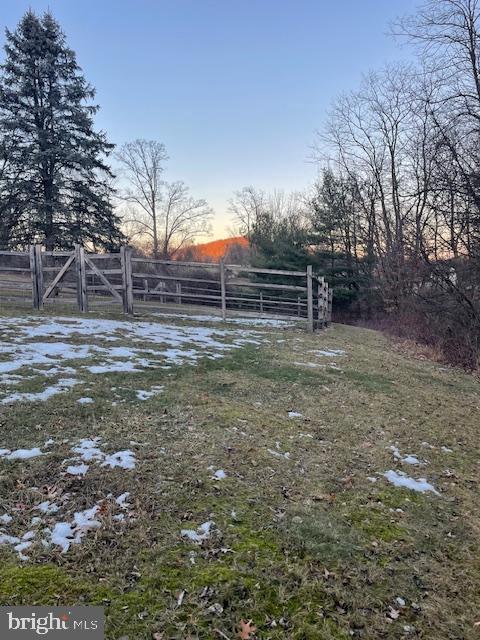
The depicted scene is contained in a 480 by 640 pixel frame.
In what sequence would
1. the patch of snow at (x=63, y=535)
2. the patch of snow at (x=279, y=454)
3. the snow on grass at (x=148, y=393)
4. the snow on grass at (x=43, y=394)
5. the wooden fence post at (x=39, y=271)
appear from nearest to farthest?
the patch of snow at (x=63, y=535)
the patch of snow at (x=279, y=454)
the snow on grass at (x=43, y=394)
the snow on grass at (x=148, y=393)
the wooden fence post at (x=39, y=271)

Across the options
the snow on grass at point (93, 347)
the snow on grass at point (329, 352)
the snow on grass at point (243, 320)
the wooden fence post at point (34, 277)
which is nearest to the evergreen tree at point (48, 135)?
the wooden fence post at point (34, 277)

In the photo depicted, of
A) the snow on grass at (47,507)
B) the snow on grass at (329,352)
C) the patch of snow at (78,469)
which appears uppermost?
the patch of snow at (78,469)

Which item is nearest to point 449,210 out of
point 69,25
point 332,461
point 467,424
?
point 467,424

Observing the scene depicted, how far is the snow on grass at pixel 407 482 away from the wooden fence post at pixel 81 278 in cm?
904

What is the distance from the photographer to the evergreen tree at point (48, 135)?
18.2 m

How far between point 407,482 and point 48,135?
812 inches

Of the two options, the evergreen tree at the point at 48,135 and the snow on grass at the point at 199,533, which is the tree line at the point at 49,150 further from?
the snow on grass at the point at 199,533

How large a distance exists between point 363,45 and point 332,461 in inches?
549

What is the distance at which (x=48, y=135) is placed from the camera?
719 inches

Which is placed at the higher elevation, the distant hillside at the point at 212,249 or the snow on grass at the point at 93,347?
the distant hillside at the point at 212,249

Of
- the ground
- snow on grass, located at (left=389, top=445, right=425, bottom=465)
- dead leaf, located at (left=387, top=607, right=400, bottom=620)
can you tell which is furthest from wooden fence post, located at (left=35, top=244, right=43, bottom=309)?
dead leaf, located at (left=387, top=607, right=400, bottom=620)

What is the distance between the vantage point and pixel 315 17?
37.5ft

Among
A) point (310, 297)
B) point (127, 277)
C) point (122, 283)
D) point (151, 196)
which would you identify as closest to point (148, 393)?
point (127, 277)

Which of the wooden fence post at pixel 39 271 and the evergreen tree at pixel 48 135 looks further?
the evergreen tree at pixel 48 135
